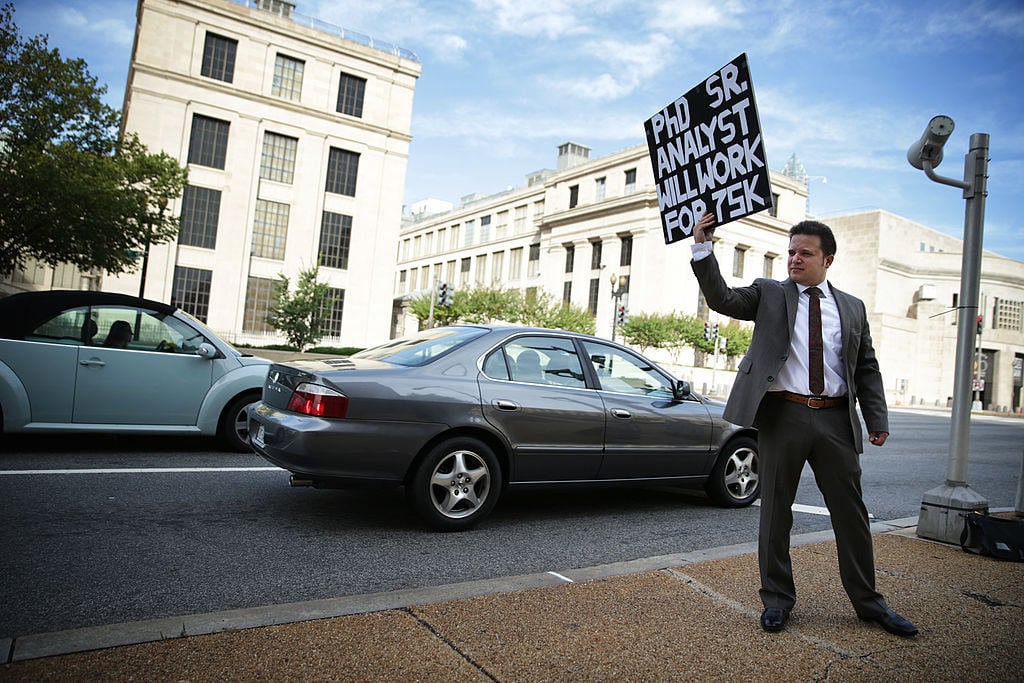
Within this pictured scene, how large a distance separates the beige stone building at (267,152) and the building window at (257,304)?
→ 0.07 meters

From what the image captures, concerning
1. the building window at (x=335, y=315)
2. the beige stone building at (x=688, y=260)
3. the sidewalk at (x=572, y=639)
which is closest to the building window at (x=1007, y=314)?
the beige stone building at (x=688, y=260)

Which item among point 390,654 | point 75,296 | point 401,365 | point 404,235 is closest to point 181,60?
point 75,296

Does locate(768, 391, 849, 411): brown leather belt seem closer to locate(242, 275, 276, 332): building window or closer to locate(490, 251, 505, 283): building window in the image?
locate(242, 275, 276, 332): building window

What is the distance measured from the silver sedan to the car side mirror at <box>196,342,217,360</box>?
87.7 inches

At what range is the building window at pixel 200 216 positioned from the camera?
3356 cm

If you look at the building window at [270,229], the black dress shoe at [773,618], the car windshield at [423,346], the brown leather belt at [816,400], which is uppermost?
the building window at [270,229]

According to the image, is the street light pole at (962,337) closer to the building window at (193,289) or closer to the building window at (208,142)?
the building window at (193,289)

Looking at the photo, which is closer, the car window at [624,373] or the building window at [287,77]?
the car window at [624,373]

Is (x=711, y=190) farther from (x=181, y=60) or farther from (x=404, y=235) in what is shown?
(x=404, y=235)

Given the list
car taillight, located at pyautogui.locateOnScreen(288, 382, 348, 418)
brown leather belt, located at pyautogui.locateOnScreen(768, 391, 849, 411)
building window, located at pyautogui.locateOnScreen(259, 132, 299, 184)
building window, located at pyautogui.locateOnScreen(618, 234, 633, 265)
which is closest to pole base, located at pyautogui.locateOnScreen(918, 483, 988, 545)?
brown leather belt, located at pyautogui.locateOnScreen(768, 391, 849, 411)

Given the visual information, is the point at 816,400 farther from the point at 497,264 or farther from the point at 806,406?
the point at 497,264

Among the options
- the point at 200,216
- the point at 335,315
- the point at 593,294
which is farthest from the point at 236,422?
the point at 593,294

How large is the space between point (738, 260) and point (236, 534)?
59.7 metres

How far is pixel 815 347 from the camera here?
3494 millimetres
